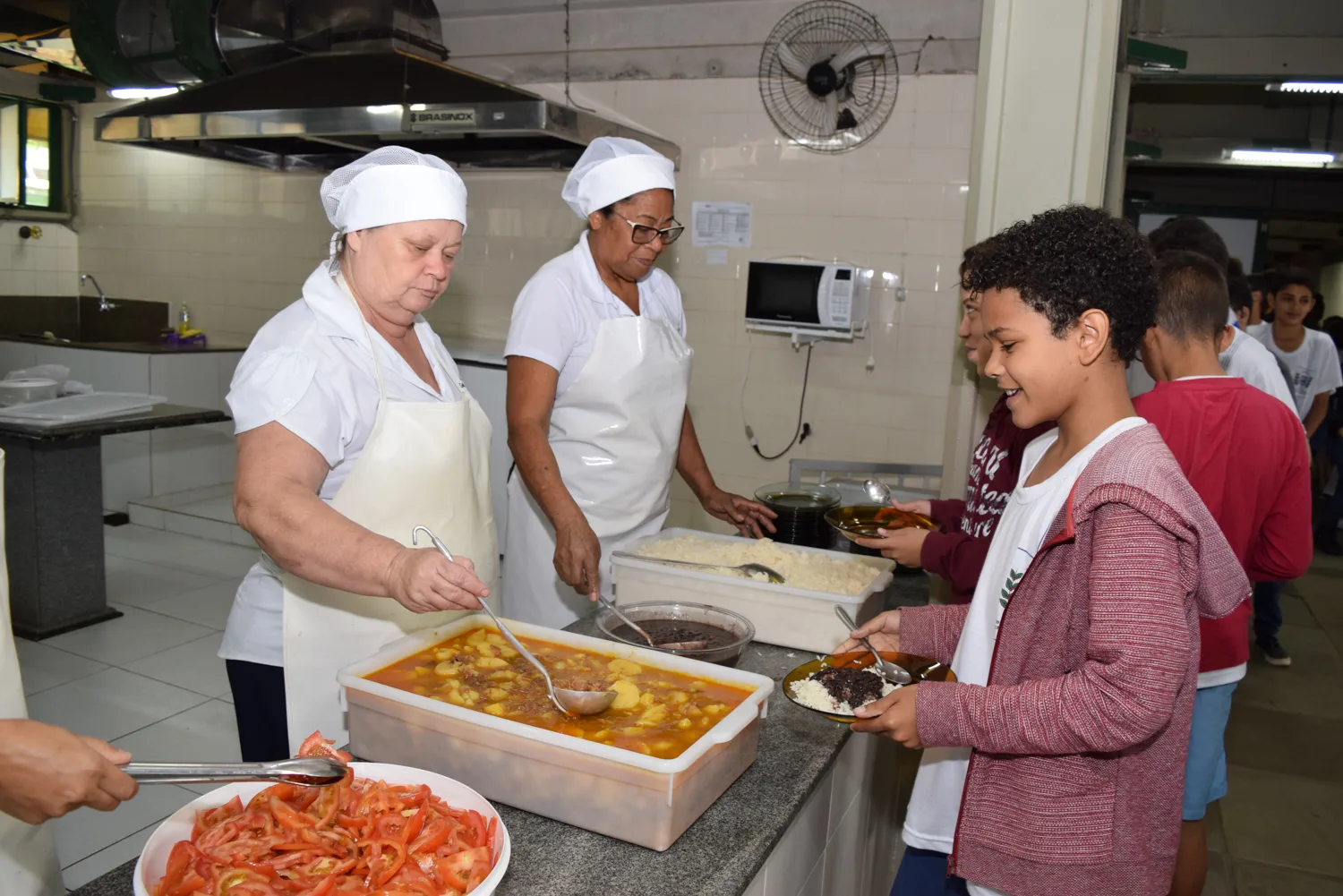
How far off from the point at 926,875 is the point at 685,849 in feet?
2.11

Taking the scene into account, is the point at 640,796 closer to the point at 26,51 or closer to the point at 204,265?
the point at 26,51

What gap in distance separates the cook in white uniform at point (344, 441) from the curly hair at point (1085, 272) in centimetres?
101

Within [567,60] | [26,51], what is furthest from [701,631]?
[26,51]

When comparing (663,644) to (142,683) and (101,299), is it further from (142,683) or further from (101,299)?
(101,299)

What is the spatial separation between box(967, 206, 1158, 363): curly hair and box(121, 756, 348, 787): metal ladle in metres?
1.08

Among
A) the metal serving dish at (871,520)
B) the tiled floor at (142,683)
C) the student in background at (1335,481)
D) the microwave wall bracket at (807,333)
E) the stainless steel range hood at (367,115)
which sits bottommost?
the tiled floor at (142,683)

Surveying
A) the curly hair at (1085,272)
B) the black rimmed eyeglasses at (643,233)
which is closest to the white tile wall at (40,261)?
the black rimmed eyeglasses at (643,233)

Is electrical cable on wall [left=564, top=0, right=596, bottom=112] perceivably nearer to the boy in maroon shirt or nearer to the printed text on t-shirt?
the boy in maroon shirt

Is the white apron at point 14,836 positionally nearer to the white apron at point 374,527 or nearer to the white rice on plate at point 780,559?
the white apron at point 374,527

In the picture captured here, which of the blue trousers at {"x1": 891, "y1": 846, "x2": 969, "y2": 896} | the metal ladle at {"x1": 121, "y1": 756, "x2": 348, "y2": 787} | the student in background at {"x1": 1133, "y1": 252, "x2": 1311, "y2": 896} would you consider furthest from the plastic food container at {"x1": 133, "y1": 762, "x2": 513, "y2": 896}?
the student in background at {"x1": 1133, "y1": 252, "x2": 1311, "y2": 896}

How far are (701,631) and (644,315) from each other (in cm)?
114

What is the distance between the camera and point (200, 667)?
4109mm

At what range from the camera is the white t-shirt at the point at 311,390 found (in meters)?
1.64

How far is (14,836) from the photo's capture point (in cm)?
129
